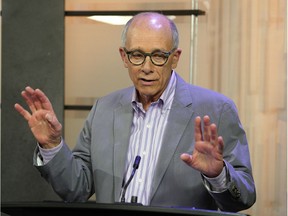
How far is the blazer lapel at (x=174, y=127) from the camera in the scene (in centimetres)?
246

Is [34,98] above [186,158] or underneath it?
above

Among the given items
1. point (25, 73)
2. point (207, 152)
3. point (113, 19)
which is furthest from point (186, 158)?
point (25, 73)

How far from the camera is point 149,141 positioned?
253cm

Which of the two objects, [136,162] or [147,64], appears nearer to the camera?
[136,162]

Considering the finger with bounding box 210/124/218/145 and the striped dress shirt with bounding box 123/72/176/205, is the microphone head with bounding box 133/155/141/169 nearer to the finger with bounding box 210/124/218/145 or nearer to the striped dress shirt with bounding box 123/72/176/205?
the striped dress shirt with bounding box 123/72/176/205

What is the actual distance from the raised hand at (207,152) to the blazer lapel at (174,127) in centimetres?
33

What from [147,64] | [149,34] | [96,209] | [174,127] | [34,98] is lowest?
[96,209]

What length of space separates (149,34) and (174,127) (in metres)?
0.34

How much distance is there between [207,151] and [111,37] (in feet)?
6.76

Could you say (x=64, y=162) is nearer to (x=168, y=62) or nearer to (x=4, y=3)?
(x=168, y=62)

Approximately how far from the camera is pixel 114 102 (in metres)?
2.72

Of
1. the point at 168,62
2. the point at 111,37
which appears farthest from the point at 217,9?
the point at 168,62

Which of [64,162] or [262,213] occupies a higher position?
[64,162]

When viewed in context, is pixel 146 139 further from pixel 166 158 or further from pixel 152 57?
pixel 152 57
